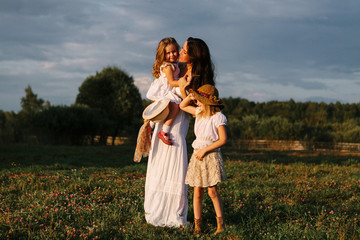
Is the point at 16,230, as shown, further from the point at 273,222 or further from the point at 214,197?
the point at 273,222

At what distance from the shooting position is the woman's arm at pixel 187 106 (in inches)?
197

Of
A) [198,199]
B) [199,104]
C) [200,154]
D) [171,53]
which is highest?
[171,53]

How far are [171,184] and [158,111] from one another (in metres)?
1.21

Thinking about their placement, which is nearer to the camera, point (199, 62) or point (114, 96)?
point (199, 62)

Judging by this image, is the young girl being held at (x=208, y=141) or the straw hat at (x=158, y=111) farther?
the straw hat at (x=158, y=111)

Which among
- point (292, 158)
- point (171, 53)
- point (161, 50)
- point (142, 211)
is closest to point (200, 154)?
point (171, 53)

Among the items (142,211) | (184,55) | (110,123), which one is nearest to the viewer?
(184,55)

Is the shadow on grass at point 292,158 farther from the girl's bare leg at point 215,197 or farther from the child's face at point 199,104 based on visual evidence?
the child's face at point 199,104

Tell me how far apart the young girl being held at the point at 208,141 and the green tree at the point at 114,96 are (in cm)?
3025

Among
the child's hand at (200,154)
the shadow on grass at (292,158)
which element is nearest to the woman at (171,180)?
the child's hand at (200,154)

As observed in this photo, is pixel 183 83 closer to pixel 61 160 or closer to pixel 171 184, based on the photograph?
pixel 171 184

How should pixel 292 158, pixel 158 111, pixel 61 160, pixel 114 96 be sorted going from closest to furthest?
pixel 158 111
pixel 61 160
pixel 292 158
pixel 114 96

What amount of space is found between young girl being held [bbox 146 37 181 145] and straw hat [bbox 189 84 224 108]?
51cm

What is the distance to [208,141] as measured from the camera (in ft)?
16.1
